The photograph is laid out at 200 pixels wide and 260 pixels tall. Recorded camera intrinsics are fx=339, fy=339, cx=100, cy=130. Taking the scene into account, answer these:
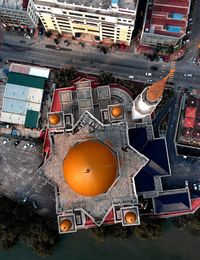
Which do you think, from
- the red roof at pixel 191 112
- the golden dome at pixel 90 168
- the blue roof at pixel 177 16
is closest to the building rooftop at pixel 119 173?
the golden dome at pixel 90 168

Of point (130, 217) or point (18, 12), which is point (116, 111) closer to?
point (130, 217)

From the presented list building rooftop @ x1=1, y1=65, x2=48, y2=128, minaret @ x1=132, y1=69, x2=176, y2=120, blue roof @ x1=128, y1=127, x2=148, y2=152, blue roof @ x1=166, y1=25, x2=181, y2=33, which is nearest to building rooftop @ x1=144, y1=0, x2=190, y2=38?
blue roof @ x1=166, y1=25, x2=181, y2=33

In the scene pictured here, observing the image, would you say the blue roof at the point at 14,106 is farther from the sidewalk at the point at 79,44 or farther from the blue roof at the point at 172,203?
the blue roof at the point at 172,203

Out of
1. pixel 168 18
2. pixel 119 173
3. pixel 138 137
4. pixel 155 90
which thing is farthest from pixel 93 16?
pixel 119 173

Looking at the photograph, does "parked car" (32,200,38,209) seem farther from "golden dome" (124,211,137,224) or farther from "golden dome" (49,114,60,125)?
"golden dome" (124,211,137,224)

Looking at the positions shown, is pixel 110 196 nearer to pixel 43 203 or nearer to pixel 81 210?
pixel 81 210
